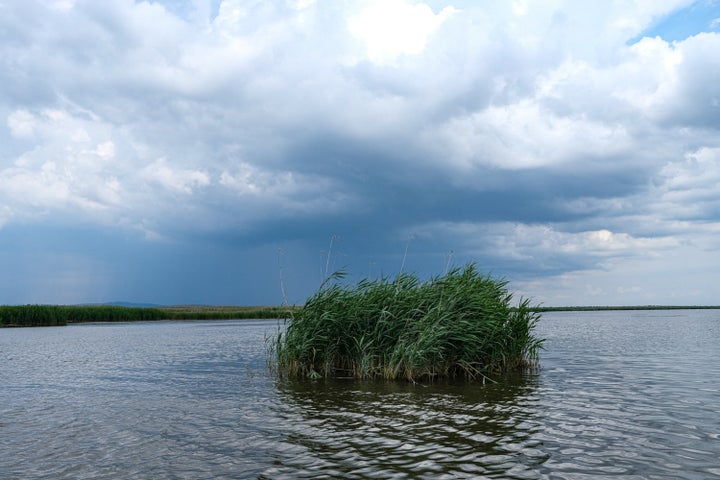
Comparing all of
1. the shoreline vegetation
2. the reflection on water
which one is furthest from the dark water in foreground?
the shoreline vegetation

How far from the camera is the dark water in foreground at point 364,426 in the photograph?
9.34m

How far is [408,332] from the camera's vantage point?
61.7 feet

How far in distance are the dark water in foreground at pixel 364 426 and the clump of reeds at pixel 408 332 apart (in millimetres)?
1160

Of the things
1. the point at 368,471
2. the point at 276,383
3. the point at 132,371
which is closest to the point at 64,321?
the point at 132,371

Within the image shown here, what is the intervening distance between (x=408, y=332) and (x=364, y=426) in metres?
6.70

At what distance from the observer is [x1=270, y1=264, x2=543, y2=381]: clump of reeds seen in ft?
61.9

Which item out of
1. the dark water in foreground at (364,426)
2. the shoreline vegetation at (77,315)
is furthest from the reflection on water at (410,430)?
the shoreline vegetation at (77,315)

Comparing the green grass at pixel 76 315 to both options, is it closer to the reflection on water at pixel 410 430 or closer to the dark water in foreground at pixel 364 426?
the dark water in foreground at pixel 364 426

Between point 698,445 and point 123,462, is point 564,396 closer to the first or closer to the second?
point 698,445

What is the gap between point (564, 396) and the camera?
1575 cm

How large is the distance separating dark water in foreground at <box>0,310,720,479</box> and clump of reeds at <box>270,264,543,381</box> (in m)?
1.16

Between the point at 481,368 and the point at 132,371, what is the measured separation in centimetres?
1605

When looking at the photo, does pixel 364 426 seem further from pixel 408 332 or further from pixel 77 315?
pixel 77 315

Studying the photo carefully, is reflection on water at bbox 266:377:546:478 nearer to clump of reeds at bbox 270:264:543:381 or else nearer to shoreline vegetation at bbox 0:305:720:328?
clump of reeds at bbox 270:264:543:381
